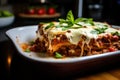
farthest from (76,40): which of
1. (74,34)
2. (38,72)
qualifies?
(38,72)

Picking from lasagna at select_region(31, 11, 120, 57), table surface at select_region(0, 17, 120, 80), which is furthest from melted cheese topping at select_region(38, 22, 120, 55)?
table surface at select_region(0, 17, 120, 80)

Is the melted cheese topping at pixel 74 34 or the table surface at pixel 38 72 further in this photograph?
the melted cheese topping at pixel 74 34

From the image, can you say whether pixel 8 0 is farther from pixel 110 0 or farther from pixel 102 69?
pixel 102 69

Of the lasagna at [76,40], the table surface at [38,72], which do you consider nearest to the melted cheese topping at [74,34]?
the lasagna at [76,40]

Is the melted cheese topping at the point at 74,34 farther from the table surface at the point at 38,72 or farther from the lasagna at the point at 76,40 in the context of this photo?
the table surface at the point at 38,72

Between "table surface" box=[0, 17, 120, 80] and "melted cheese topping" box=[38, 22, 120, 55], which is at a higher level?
"melted cheese topping" box=[38, 22, 120, 55]

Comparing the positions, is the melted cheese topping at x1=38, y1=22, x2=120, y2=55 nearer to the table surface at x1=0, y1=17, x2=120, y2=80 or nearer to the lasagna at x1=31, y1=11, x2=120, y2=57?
the lasagna at x1=31, y1=11, x2=120, y2=57

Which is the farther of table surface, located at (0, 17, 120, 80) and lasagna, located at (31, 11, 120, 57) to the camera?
lasagna, located at (31, 11, 120, 57)

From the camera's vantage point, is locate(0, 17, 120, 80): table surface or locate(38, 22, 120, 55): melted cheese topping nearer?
locate(0, 17, 120, 80): table surface

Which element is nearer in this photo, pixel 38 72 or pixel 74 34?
pixel 38 72

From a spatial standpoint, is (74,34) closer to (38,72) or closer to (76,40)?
(76,40)
